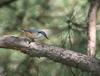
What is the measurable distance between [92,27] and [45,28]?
1.11 ft

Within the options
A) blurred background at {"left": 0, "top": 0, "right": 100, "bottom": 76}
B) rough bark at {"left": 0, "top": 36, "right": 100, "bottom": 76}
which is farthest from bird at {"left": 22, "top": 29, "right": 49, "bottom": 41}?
blurred background at {"left": 0, "top": 0, "right": 100, "bottom": 76}

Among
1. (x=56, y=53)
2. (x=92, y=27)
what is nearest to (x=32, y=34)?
(x=56, y=53)

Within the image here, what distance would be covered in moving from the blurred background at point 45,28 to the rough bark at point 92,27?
0.23 feet

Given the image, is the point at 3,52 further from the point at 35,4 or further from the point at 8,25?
the point at 35,4

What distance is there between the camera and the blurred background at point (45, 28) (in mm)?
1657

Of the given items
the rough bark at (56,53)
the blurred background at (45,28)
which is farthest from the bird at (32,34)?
the blurred background at (45,28)

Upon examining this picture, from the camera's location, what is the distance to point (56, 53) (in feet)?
4.79

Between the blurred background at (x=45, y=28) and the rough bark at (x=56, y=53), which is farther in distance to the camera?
the blurred background at (x=45, y=28)

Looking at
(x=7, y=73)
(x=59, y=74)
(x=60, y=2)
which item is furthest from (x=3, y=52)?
(x=60, y=2)

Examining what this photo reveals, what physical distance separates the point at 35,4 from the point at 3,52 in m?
0.43

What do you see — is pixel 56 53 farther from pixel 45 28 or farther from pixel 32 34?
pixel 45 28

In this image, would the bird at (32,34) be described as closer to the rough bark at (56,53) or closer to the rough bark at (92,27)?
the rough bark at (56,53)

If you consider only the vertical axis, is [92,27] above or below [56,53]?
above

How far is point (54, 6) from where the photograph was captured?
2.15m
